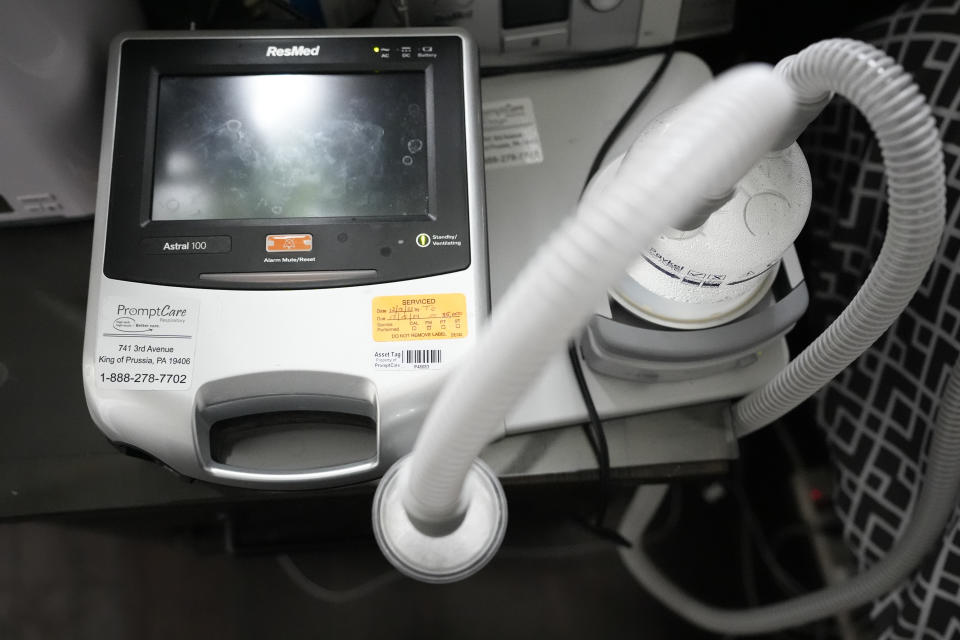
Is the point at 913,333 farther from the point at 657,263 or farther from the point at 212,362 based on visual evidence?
the point at 212,362

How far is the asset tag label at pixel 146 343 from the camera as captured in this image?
0.62m

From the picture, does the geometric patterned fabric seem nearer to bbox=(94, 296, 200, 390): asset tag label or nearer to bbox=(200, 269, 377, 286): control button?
bbox=(200, 269, 377, 286): control button

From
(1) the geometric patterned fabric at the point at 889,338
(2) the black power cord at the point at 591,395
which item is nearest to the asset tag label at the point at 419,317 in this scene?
(2) the black power cord at the point at 591,395

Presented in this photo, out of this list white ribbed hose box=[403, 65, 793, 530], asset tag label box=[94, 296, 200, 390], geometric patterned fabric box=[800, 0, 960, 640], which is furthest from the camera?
geometric patterned fabric box=[800, 0, 960, 640]

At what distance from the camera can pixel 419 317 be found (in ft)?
2.08

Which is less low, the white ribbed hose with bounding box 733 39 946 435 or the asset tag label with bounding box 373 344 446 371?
the white ribbed hose with bounding box 733 39 946 435

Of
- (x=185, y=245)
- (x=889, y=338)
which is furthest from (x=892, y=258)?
(x=185, y=245)

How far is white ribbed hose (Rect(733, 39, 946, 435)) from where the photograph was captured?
430 mm

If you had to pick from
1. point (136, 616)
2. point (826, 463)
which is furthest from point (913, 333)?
point (136, 616)

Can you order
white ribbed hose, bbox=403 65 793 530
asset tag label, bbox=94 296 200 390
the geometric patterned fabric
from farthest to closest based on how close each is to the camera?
the geometric patterned fabric
asset tag label, bbox=94 296 200 390
white ribbed hose, bbox=403 65 793 530

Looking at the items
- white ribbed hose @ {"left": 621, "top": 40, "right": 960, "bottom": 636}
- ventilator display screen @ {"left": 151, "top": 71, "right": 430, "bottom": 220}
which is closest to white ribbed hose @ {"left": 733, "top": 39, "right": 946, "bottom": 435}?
white ribbed hose @ {"left": 621, "top": 40, "right": 960, "bottom": 636}

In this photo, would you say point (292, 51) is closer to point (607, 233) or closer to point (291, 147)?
point (291, 147)

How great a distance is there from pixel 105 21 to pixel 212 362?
35 centimetres

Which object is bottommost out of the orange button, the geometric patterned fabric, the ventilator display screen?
the geometric patterned fabric
